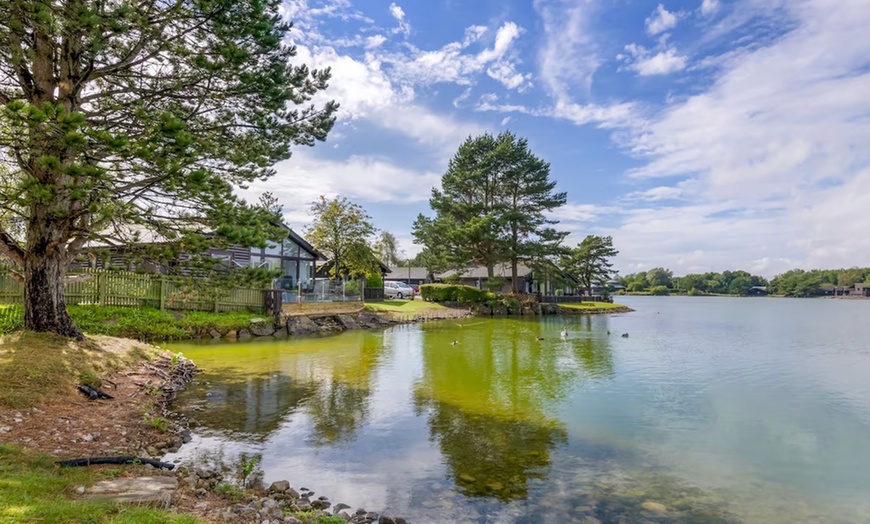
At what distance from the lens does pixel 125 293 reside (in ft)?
58.5

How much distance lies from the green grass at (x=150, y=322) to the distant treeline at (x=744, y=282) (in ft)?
384

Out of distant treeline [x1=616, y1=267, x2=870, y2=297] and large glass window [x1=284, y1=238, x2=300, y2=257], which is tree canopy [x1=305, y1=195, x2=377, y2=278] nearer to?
large glass window [x1=284, y1=238, x2=300, y2=257]

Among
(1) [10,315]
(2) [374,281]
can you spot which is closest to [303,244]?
(2) [374,281]

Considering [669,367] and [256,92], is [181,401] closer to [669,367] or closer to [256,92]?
[256,92]

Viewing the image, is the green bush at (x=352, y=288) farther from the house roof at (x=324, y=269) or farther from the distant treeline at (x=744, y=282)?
the distant treeline at (x=744, y=282)

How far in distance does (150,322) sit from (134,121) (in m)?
11.0

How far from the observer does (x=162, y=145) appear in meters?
6.56

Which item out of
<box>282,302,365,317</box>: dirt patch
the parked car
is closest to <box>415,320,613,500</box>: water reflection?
<box>282,302,365,317</box>: dirt patch

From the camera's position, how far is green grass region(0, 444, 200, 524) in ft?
10.5

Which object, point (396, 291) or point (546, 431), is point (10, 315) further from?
point (396, 291)

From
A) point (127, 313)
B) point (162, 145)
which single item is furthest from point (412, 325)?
point (162, 145)

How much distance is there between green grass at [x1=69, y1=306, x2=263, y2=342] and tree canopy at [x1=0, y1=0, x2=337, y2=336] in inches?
254

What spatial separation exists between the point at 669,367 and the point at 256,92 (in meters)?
14.4

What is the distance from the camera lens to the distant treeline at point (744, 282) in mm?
107125
